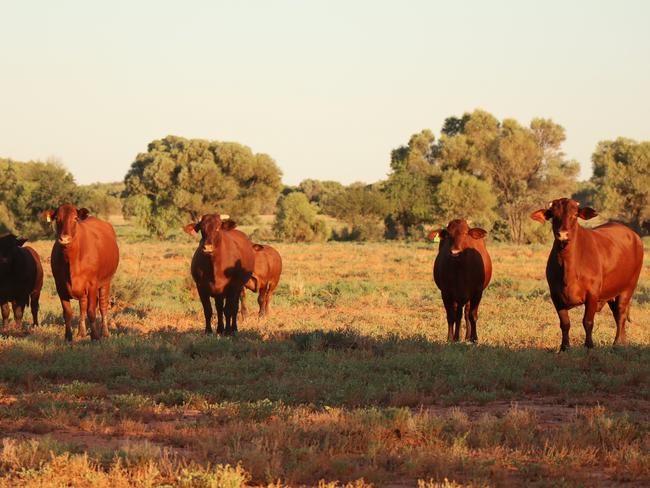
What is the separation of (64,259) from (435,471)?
9.13 metres

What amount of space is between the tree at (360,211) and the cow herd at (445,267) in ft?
157

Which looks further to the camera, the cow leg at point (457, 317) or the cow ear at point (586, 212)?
the cow leg at point (457, 317)

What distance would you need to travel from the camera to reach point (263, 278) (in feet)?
63.3

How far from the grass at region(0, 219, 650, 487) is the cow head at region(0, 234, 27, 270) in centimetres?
153

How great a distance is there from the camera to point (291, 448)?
6.81 m

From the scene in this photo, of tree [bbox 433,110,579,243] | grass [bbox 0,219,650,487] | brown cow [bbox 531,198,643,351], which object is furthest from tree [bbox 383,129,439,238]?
brown cow [bbox 531,198,643,351]

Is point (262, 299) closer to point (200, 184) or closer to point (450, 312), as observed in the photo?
point (450, 312)

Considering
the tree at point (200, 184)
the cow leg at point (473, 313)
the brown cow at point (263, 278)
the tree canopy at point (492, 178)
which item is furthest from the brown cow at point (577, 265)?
the tree at point (200, 184)

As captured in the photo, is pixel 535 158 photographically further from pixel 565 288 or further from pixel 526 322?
pixel 565 288

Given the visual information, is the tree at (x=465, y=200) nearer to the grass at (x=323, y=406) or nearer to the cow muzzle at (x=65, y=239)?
the grass at (x=323, y=406)

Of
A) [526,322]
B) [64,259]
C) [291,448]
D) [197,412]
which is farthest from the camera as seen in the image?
[526,322]

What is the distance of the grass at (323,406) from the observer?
21.1ft

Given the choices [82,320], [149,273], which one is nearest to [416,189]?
Result: [149,273]

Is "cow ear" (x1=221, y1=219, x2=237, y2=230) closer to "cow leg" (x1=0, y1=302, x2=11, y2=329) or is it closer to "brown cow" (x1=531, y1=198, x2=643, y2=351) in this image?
"cow leg" (x1=0, y1=302, x2=11, y2=329)
